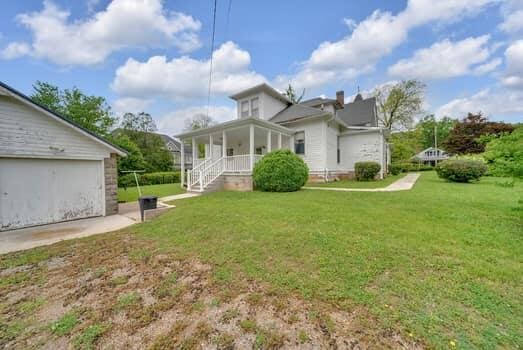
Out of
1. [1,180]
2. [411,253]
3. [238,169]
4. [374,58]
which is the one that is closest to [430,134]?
[374,58]

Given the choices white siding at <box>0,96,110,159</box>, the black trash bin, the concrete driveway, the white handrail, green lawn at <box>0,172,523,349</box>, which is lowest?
the concrete driveway

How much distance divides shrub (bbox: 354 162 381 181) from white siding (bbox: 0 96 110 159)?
14.1 metres

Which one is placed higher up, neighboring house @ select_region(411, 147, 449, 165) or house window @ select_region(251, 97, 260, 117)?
house window @ select_region(251, 97, 260, 117)

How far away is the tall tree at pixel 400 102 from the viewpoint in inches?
1099

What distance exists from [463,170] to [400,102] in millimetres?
20660

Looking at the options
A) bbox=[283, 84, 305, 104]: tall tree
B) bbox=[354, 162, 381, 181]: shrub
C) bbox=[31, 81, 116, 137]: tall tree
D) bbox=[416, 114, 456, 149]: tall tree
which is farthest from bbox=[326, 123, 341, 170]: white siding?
bbox=[416, 114, 456, 149]: tall tree

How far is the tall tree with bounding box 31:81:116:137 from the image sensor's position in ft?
55.3

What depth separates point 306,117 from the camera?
13688mm

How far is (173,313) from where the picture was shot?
7.33 ft

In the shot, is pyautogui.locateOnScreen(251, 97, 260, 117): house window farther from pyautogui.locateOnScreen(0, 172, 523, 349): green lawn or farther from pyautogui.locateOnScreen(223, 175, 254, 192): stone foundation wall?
pyautogui.locateOnScreen(0, 172, 523, 349): green lawn

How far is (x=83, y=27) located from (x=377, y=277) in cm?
1297

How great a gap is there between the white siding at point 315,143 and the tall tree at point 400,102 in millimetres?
21087

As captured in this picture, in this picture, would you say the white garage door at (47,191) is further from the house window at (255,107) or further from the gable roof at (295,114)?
the house window at (255,107)

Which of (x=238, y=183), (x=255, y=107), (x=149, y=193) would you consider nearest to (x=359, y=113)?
(x=255, y=107)
